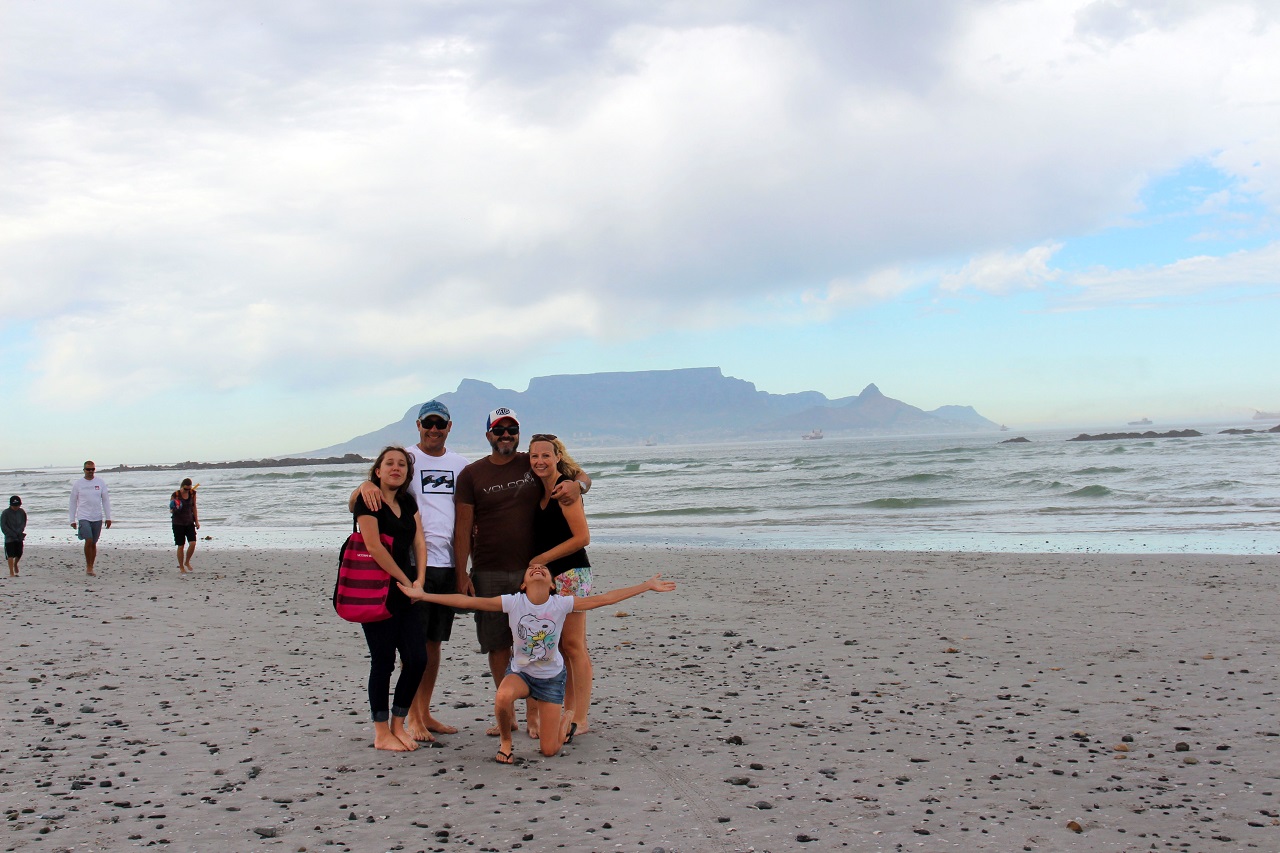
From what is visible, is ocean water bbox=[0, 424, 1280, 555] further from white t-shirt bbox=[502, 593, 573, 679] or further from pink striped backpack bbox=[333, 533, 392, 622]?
pink striped backpack bbox=[333, 533, 392, 622]

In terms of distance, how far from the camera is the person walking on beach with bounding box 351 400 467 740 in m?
4.83

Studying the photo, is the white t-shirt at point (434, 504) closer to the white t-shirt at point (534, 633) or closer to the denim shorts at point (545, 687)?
the white t-shirt at point (534, 633)

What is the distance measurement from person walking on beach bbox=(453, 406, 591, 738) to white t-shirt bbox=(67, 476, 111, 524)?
451 inches

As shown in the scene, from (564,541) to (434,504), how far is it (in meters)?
0.72

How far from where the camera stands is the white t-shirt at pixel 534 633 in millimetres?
4590

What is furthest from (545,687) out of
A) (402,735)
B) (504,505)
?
(504,505)

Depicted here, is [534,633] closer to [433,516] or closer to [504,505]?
Answer: [504,505]

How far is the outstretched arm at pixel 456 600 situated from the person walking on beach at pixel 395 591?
0.05 metres

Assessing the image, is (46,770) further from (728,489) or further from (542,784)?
(728,489)

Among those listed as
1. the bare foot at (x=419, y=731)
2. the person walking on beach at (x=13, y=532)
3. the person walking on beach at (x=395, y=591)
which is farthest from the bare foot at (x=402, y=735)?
the person walking on beach at (x=13, y=532)

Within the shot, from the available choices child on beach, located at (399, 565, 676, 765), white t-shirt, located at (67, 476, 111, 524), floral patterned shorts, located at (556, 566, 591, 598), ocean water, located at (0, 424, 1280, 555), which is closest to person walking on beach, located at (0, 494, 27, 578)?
white t-shirt, located at (67, 476, 111, 524)

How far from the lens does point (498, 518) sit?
4.78 metres

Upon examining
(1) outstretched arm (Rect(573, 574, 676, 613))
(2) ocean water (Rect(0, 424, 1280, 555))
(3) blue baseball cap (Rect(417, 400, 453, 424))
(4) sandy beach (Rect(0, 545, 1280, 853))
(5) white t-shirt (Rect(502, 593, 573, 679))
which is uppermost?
(3) blue baseball cap (Rect(417, 400, 453, 424))

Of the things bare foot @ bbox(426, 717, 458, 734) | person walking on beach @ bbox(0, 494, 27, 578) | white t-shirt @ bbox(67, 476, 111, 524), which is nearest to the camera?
bare foot @ bbox(426, 717, 458, 734)
